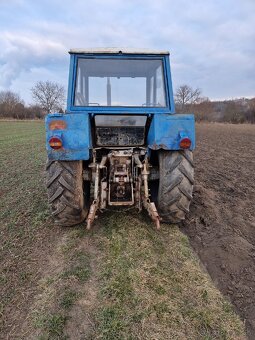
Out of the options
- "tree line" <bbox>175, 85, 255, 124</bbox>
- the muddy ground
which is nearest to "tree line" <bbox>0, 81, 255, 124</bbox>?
"tree line" <bbox>175, 85, 255, 124</bbox>

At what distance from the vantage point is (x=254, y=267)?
346 centimetres

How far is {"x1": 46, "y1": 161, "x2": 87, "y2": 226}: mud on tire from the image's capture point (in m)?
4.00

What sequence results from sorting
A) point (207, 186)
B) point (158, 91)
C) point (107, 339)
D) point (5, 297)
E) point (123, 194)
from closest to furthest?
point (107, 339)
point (5, 297)
point (123, 194)
point (158, 91)
point (207, 186)

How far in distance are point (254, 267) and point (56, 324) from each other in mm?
2158

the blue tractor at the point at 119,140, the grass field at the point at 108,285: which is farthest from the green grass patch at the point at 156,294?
the blue tractor at the point at 119,140

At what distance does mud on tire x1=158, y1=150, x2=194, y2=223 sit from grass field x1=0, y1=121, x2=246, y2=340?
384 mm

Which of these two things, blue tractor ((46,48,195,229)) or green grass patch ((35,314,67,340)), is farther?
→ blue tractor ((46,48,195,229))

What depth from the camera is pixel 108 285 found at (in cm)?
296

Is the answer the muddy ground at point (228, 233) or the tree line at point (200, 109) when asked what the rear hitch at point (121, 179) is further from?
the tree line at point (200, 109)

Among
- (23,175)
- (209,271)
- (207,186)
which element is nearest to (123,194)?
(209,271)

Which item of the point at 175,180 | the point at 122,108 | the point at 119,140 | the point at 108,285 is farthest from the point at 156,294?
the point at 122,108

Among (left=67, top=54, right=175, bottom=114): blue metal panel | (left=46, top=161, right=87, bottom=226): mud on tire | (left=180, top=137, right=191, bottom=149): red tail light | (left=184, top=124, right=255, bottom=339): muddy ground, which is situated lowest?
(left=184, top=124, right=255, bottom=339): muddy ground

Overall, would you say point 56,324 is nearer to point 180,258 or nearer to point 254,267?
point 180,258

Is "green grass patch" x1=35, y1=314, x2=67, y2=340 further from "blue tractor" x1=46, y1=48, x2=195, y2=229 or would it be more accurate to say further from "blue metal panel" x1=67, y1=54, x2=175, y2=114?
"blue metal panel" x1=67, y1=54, x2=175, y2=114
